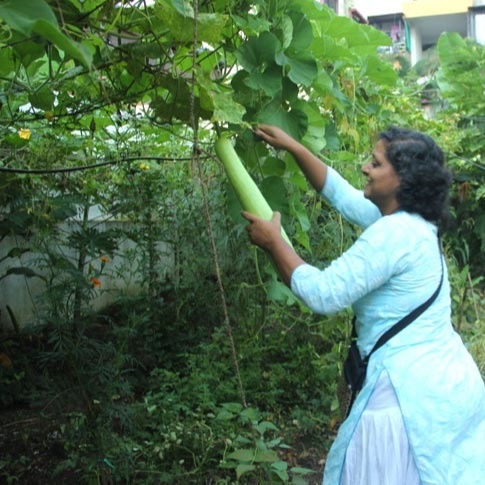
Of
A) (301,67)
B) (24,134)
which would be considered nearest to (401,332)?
(301,67)

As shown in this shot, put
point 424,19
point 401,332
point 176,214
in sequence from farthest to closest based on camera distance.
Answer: point 424,19 → point 176,214 → point 401,332

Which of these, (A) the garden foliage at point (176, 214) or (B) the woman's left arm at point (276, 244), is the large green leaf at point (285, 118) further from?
(B) the woman's left arm at point (276, 244)

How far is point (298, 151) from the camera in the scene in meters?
2.42

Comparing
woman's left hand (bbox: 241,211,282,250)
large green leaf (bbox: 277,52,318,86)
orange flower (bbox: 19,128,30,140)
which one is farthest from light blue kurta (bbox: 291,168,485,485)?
orange flower (bbox: 19,128,30,140)

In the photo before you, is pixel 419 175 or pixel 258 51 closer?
pixel 258 51

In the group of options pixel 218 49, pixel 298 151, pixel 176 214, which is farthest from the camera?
pixel 176 214

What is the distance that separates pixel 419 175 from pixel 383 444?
819 mm

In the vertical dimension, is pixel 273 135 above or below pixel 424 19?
below

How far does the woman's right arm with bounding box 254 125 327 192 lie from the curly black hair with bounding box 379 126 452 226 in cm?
30

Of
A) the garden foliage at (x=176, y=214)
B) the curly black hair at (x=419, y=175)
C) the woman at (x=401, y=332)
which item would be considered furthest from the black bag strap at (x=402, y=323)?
the garden foliage at (x=176, y=214)

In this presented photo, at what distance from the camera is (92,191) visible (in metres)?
4.53

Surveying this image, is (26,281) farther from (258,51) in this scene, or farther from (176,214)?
(258,51)

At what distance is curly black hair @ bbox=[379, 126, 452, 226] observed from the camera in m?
2.23

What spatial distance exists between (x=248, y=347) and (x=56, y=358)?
4.93 feet
